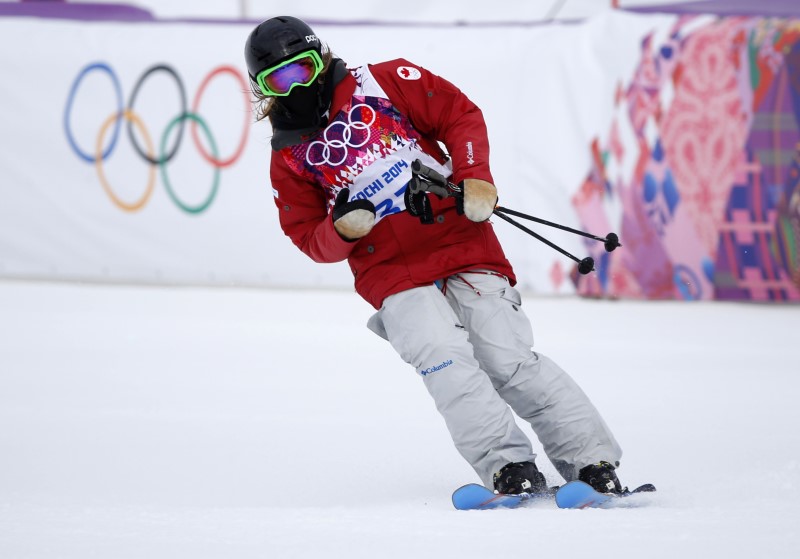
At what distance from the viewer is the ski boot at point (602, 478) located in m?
3.01

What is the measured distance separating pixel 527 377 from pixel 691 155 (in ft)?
14.9

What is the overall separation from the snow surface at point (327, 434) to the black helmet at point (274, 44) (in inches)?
49.7

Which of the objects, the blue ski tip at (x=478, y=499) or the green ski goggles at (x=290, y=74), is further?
the green ski goggles at (x=290, y=74)

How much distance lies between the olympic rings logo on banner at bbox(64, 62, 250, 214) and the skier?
4800 mm

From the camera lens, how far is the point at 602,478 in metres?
3.02

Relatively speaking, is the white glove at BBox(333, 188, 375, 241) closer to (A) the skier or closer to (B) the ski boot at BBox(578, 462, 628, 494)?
(A) the skier

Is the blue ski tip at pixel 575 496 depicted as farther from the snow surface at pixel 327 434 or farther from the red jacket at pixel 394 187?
the red jacket at pixel 394 187

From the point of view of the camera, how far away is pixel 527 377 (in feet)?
10.3

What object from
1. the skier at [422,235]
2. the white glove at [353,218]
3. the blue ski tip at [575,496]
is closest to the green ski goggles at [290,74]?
the skier at [422,235]

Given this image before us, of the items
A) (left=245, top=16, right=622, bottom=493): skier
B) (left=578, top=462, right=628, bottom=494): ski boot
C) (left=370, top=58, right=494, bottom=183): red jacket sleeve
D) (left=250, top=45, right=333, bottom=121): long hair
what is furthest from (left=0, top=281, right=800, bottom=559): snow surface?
(left=250, top=45, right=333, bottom=121): long hair

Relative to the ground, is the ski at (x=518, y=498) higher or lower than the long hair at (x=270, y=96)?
lower

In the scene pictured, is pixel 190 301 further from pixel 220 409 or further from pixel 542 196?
pixel 220 409

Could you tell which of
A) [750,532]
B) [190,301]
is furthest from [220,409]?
[190,301]

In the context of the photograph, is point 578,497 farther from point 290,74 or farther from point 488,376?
point 290,74
